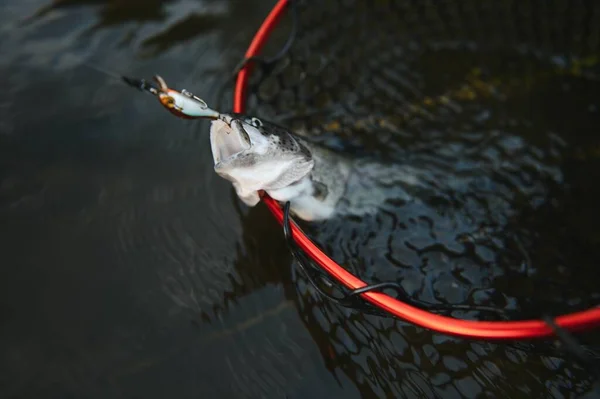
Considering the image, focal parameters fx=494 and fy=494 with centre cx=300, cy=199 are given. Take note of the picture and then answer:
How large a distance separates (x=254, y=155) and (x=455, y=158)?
1.22m

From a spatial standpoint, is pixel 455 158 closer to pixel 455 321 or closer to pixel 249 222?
pixel 249 222

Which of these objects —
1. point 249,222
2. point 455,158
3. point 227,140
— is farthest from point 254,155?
point 455,158

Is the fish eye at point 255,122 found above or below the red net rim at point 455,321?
above

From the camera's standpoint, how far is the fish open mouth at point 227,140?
56.2 inches

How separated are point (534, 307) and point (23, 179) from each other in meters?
2.12

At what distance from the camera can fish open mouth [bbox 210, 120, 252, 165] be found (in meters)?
1.43

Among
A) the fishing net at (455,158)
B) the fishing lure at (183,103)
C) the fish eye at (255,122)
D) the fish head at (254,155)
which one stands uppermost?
the fishing lure at (183,103)

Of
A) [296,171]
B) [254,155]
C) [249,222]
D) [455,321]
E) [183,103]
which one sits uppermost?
[183,103]

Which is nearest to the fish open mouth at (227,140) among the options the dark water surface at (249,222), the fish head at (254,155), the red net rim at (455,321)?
the fish head at (254,155)

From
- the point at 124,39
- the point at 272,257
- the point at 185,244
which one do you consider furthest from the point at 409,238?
the point at 124,39

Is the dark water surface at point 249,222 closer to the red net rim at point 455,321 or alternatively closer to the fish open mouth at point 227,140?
the red net rim at point 455,321

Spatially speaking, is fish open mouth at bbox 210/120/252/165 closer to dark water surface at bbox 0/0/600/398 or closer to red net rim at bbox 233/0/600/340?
red net rim at bbox 233/0/600/340

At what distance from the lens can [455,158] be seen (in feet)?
7.70

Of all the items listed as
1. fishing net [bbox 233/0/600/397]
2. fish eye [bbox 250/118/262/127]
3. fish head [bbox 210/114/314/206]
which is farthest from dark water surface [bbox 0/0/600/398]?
fish eye [bbox 250/118/262/127]
